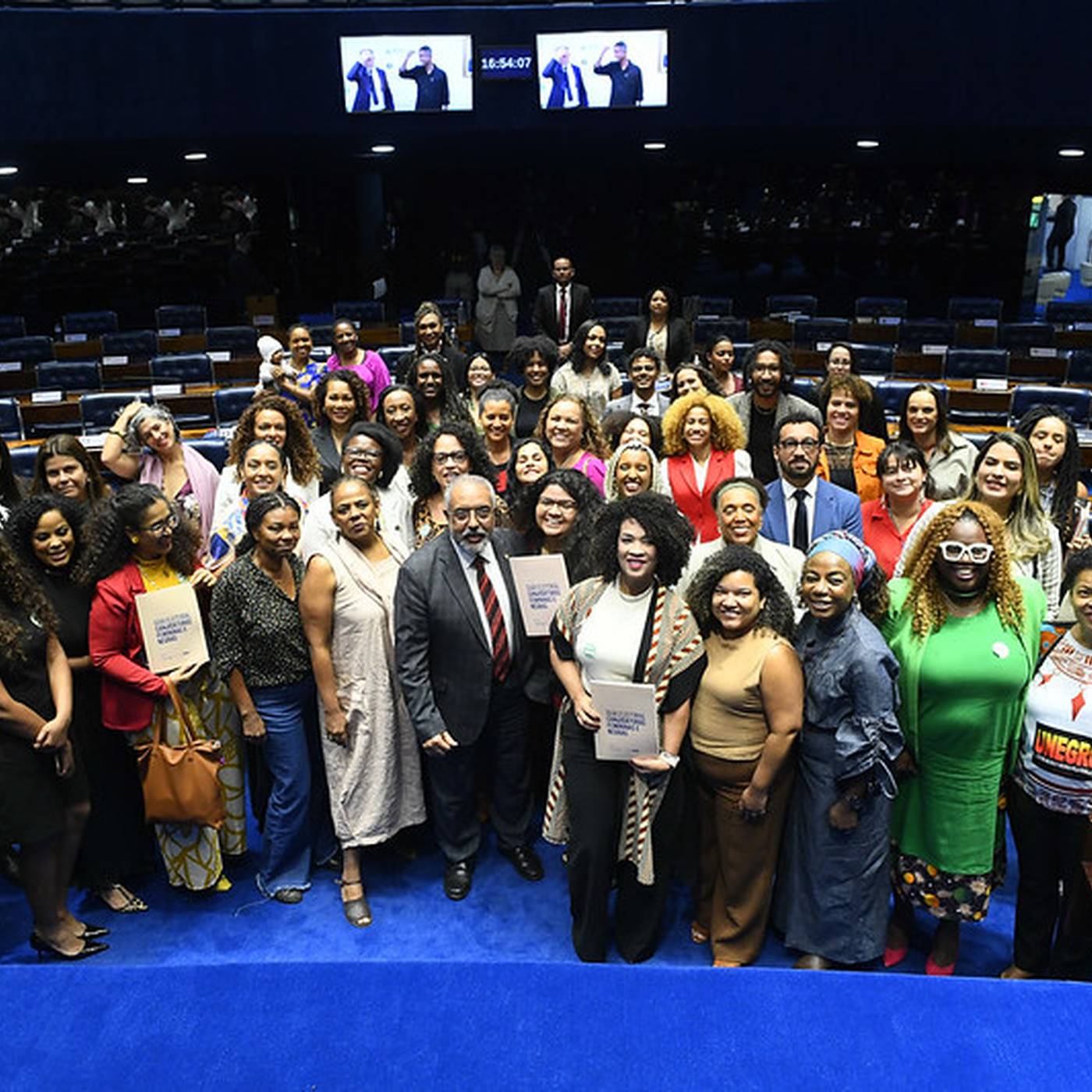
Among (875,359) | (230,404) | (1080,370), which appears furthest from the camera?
(875,359)

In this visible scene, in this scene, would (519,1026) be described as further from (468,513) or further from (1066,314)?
(1066,314)

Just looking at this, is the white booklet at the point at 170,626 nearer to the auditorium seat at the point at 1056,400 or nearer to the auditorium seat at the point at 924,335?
the auditorium seat at the point at 1056,400

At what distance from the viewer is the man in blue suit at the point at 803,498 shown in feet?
13.3

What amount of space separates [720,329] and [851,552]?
766 centimetres

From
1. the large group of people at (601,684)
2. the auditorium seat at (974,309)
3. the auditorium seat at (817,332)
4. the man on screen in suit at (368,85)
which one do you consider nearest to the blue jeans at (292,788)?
the large group of people at (601,684)

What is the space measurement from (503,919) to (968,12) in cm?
911

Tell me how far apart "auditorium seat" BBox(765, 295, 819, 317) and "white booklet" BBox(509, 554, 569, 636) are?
862 cm

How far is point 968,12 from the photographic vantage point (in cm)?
916

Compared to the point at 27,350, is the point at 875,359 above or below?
below

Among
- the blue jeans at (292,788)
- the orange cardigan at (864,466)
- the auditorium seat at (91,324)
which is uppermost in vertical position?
the auditorium seat at (91,324)

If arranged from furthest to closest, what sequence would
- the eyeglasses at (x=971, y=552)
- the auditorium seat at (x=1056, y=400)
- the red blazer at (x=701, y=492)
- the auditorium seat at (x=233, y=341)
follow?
1. the auditorium seat at (x=233, y=341)
2. the auditorium seat at (x=1056, y=400)
3. the red blazer at (x=701, y=492)
4. the eyeglasses at (x=971, y=552)

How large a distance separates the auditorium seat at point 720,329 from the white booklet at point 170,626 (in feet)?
24.8

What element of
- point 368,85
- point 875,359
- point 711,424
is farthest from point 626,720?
point 368,85

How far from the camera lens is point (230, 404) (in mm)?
8008
